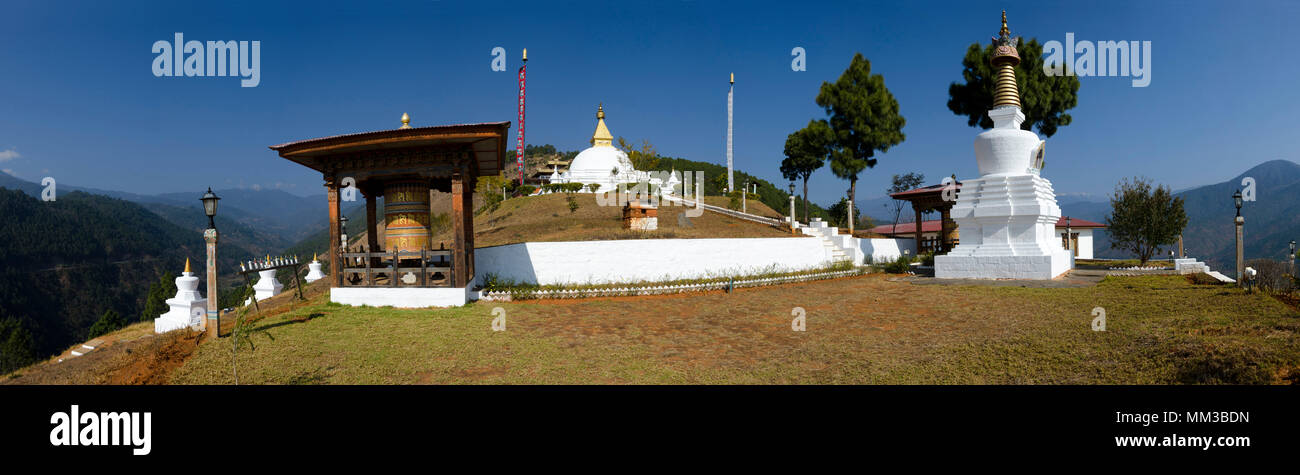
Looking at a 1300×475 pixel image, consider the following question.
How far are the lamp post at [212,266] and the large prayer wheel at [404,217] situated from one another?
3200 mm

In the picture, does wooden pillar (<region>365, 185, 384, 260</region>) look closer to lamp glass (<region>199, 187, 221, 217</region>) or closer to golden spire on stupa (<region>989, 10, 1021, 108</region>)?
lamp glass (<region>199, 187, 221, 217</region>)

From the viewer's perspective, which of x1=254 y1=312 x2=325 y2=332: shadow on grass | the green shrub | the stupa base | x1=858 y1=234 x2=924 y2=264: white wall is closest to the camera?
x1=254 y1=312 x2=325 y2=332: shadow on grass

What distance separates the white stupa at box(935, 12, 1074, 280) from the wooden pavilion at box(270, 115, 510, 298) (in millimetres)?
13233

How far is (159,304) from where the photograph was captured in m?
38.9

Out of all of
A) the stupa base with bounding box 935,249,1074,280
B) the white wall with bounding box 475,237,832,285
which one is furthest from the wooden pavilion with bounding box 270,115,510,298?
the stupa base with bounding box 935,249,1074,280

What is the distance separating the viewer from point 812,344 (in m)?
7.17

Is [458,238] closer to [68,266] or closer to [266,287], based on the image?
[266,287]

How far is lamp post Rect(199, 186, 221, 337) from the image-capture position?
319 inches

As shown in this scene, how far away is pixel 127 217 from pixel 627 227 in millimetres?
192509

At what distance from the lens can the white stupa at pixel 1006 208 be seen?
570 inches

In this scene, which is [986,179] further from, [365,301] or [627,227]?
[365,301]

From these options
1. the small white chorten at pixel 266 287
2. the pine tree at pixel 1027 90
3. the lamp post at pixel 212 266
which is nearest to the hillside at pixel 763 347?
the lamp post at pixel 212 266

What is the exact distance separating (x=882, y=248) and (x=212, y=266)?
21.2 metres

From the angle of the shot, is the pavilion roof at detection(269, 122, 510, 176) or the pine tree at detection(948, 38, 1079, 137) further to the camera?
the pine tree at detection(948, 38, 1079, 137)
